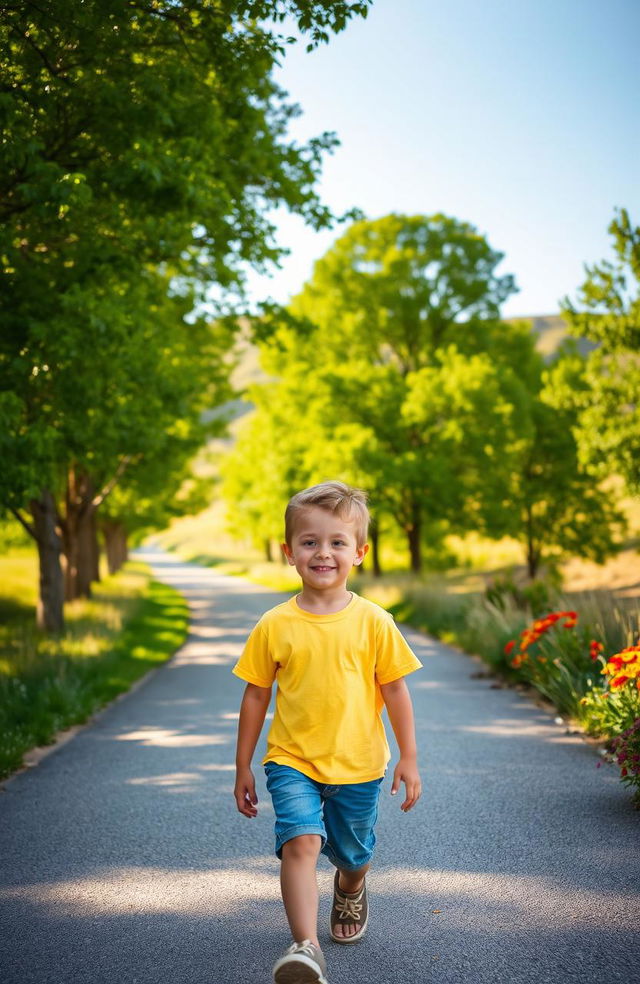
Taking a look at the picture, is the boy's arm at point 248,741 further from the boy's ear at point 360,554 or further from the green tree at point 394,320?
the green tree at point 394,320

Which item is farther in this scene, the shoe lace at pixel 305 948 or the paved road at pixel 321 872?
the paved road at pixel 321 872

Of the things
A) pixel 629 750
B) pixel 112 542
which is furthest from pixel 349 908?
pixel 112 542

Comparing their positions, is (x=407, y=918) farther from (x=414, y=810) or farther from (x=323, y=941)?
(x=414, y=810)

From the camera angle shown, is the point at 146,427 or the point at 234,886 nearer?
A: the point at 234,886

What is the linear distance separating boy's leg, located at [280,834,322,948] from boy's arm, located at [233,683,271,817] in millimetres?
264

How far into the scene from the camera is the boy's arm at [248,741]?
3082 millimetres

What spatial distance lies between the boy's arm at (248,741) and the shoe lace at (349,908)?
586 millimetres

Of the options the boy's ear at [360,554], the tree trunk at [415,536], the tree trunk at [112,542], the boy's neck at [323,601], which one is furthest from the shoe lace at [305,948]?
the tree trunk at [112,542]

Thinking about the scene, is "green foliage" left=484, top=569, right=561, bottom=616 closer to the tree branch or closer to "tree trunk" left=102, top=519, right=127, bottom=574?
the tree branch

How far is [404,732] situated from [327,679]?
15.9 inches

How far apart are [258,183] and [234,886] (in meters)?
10.1

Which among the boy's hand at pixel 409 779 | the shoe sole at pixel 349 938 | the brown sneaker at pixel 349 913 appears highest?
the boy's hand at pixel 409 779

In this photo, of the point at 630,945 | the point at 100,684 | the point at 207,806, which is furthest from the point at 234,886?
the point at 100,684

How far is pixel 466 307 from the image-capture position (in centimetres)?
2522
